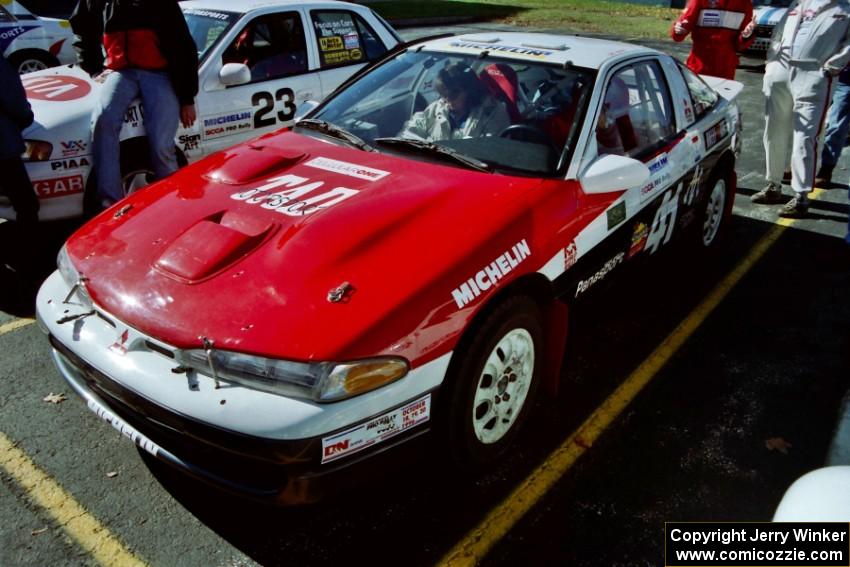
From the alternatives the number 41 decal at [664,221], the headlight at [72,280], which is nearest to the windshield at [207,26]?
the headlight at [72,280]

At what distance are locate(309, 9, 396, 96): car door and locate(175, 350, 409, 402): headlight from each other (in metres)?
3.86

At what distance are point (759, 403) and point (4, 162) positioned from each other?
4355 millimetres

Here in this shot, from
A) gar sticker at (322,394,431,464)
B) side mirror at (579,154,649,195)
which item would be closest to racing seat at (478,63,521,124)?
side mirror at (579,154,649,195)

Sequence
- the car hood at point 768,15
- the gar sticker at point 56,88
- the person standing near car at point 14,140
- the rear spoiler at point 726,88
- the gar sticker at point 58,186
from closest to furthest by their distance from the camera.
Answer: the person standing near car at point 14,140
the gar sticker at point 58,186
the gar sticker at point 56,88
the rear spoiler at point 726,88
the car hood at point 768,15

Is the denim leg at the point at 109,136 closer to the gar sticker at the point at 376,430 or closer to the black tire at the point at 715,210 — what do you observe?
the gar sticker at the point at 376,430

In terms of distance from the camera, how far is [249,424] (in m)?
2.07

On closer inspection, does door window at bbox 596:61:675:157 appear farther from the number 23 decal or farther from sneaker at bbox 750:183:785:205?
the number 23 decal

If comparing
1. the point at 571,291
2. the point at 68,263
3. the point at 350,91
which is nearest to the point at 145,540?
the point at 68,263

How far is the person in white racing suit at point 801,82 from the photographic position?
532 centimetres

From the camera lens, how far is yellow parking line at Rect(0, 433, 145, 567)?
2396 mm

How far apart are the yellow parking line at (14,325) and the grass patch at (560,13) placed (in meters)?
14.6

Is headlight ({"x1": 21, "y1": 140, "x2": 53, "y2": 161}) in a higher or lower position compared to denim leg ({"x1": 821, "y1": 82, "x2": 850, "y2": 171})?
higher

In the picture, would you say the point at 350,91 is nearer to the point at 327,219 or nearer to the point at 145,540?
the point at 327,219

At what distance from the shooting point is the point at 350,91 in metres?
3.79
